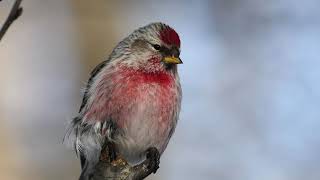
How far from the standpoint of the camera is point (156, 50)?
4000 millimetres

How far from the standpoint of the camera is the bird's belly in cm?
364

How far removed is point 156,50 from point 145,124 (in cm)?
43

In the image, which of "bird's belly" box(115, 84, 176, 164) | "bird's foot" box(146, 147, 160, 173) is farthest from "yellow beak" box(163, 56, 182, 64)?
"bird's foot" box(146, 147, 160, 173)

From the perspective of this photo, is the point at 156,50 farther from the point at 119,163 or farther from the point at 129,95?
the point at 119,163

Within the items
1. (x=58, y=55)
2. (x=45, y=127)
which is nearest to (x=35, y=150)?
(x=45, y=127)

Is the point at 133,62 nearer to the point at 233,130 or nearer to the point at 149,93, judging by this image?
the point at 149,93

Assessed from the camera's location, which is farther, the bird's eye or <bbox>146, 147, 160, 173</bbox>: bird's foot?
the bird's eye

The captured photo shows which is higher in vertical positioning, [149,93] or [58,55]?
[149,93]

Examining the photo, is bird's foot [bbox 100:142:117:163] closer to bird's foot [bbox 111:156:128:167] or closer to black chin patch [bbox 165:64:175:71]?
bird's foot [bbox 111:156:128:167]

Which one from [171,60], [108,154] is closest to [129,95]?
[171,60]

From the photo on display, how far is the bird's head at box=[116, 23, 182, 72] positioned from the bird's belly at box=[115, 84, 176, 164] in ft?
0.59

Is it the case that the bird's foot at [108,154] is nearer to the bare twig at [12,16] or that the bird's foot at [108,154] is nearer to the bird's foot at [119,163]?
the bird's foot at [119,163]

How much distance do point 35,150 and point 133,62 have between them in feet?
12.6

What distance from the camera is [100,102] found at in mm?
3691
